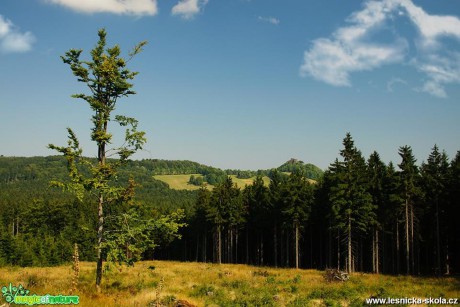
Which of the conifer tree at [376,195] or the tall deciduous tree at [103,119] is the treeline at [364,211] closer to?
the conifer tree at [376,195]

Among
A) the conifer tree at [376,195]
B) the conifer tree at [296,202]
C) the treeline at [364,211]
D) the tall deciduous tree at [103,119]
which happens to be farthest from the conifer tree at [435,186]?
the tall deciduous tree at [103,119]

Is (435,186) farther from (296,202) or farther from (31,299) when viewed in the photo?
(31,299)

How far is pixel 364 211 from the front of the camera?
138 ft

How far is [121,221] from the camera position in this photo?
15383mm

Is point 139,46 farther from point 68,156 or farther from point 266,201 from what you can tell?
point 266,201

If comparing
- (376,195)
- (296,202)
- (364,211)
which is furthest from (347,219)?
(296,202)

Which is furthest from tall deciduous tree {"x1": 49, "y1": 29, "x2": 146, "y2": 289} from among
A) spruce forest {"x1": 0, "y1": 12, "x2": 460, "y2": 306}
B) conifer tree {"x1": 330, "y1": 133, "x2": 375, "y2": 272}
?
conifer tree {"x1": 330, "y1": 133, "x2": 375, "y2": 272}

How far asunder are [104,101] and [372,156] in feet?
138

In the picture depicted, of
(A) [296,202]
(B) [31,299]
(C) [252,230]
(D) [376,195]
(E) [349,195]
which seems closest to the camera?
(B) [31,299]

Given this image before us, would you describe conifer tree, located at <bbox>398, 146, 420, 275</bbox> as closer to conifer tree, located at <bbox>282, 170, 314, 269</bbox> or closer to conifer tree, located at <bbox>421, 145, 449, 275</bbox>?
conifer tree, located at <bbox>421, 145, 449, 275</bbox>

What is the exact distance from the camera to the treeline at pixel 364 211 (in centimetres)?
4200

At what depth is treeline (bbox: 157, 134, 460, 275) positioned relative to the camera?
4200cm

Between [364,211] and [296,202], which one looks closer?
[364,211]

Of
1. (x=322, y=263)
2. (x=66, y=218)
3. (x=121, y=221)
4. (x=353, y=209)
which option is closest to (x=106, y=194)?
(x=121, y=221)
